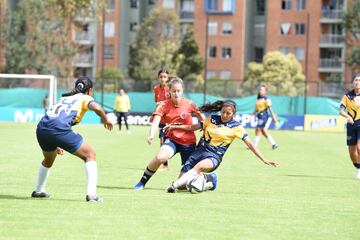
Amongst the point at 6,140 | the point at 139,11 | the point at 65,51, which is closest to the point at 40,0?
the point at 65,51

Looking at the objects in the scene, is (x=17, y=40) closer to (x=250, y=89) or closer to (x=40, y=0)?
(x=40, y=0)

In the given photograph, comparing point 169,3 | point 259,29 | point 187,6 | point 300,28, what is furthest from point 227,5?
point 300,28

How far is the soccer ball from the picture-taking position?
1180 centimetres

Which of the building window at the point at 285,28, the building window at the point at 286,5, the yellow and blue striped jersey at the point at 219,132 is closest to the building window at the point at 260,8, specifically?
the building window at the point at 286,5

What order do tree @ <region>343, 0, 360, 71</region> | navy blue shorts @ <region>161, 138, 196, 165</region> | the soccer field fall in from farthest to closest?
1. tree @ <region>343, 0, 360, 71</region>
2. navy blue shorts @ <region>161, 138, 196, 165</region>
3. the soccer field

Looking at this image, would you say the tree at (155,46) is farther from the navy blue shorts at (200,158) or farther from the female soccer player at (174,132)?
the navy blue shorts at (200,158)

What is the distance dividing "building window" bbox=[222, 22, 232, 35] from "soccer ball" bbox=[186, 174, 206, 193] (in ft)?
223

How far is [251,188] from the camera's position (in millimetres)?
13281

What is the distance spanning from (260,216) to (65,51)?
59.4m

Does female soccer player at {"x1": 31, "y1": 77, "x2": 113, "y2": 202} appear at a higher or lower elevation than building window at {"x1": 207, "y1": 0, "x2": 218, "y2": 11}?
lower

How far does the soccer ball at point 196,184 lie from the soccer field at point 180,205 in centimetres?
12

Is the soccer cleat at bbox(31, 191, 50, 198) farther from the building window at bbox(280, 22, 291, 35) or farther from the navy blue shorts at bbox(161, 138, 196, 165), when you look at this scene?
the building window at bbox(280, 22, 291, 35)

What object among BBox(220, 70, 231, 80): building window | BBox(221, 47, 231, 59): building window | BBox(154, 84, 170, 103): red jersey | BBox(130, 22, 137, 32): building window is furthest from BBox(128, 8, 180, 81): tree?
BBox(154, 84, 170, 103): red jersey

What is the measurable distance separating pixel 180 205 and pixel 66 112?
187 cm
